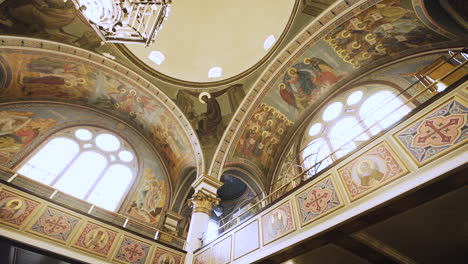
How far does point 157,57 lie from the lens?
38.1ft

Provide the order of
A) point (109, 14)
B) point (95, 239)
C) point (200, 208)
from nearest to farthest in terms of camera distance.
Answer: point (109, 14), point (95, 239), point (200, 208)

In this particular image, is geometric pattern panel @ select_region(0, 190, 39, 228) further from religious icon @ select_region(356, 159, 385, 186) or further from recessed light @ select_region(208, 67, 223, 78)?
recessed light @ select_region(208, 67, 223, 78)

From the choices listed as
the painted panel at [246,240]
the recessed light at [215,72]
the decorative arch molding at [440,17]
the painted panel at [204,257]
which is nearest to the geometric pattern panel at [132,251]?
the painted panel at [204,257]

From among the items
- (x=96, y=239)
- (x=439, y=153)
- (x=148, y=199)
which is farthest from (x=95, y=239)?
(x=439, y=153)

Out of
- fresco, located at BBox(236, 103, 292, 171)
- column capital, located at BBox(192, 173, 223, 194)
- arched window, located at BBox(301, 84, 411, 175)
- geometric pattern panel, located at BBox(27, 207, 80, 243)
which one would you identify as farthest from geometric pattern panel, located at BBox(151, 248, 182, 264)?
arched window, located at BBox(301, 84, 411, 175)

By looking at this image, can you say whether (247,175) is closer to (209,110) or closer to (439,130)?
(209,110)

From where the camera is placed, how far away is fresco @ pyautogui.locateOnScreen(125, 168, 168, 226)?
424 inches

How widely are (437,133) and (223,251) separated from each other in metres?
5.36

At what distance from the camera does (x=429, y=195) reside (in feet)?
12.2

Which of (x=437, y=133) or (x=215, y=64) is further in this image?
(x=215, y=64)

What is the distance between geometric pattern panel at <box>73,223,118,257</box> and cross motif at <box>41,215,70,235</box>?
1.50 ft

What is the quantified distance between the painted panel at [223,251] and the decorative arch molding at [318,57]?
369cm

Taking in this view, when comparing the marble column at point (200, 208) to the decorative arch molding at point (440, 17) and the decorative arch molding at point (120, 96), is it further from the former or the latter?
the decorative arch molding at point (440, 17)

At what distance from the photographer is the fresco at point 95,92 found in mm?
9594
